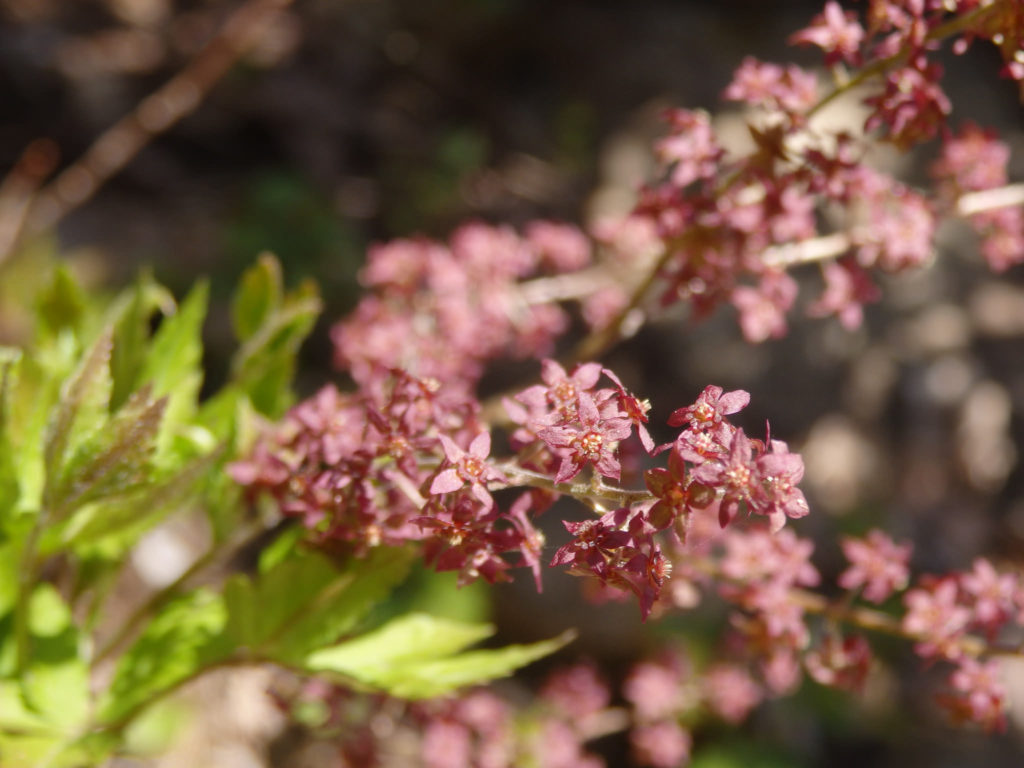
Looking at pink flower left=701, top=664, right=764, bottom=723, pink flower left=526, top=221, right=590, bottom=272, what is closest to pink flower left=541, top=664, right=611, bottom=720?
pink flower left=701, top=664, right=764, bottom=723

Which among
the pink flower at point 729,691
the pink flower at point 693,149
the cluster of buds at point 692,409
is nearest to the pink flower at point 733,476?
the cluster of buds at point 692,409

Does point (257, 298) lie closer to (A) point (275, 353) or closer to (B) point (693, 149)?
(A) point (275, 353)

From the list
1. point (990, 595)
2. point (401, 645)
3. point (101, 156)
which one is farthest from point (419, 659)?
point (101, 156)

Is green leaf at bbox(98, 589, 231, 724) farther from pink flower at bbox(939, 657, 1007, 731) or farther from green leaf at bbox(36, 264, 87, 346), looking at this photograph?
pink flower at bbox(939, 657, 1007, 731)

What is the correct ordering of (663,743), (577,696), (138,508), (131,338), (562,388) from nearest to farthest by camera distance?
1. (562,388)
2. (138,508)
3. (131,338)
4. (663,743)
5. (577,696)

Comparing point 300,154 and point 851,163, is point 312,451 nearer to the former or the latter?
point 851,163

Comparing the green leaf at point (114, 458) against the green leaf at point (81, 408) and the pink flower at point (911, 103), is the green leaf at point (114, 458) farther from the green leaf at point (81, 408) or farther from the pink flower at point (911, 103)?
the pink flower at point (911, 103)
